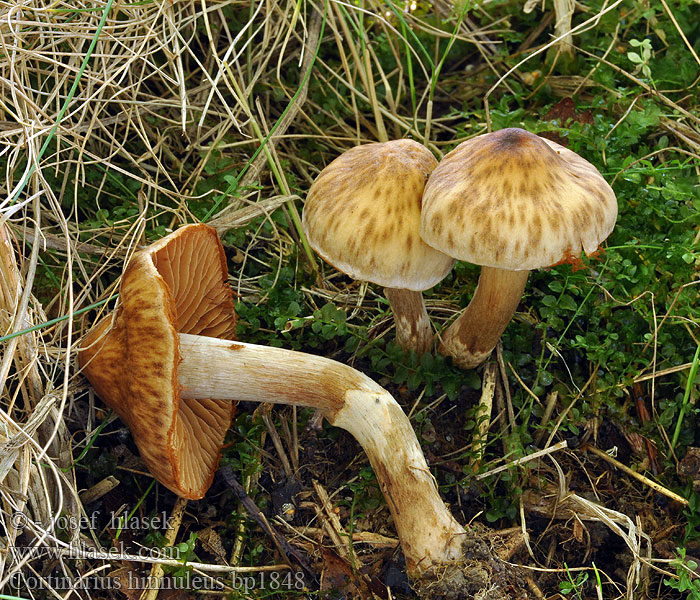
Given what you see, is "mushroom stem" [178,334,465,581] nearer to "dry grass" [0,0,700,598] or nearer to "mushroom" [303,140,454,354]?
"dry grass" [0,0,700,598]

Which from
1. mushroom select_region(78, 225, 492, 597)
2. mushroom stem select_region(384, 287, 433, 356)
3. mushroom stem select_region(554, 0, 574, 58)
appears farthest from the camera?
mushroom stem select_region(554, 0, 574, 58)

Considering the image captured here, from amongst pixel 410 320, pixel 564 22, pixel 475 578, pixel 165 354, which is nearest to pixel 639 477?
pixel 475 578

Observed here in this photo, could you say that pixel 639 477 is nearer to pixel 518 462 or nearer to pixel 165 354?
pixel 518 462

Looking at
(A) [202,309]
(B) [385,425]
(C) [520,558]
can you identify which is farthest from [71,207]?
(C) [520,558]

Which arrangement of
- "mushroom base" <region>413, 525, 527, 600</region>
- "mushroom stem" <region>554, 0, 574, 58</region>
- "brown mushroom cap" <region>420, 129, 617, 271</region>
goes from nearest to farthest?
"brown mushroom cap" <region>420, 129, 617, 271</region>
"mushroom base" <region>413, 525, 527, 600</region>
"mushroom stem" <region>554, 0, 574, 58</region>

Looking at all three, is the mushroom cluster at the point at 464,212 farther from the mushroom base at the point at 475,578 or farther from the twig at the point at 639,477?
the mushroom base at the point at 475,578

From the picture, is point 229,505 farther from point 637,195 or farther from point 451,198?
point 637,195

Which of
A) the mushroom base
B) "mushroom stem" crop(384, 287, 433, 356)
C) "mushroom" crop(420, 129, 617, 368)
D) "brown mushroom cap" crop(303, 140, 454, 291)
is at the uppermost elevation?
"mushroom" crop(420, 129, 617, 368)

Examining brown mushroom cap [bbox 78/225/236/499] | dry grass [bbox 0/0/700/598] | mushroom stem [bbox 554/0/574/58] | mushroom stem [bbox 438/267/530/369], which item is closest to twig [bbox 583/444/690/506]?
dry grass [bbox 0/0/700/598]
